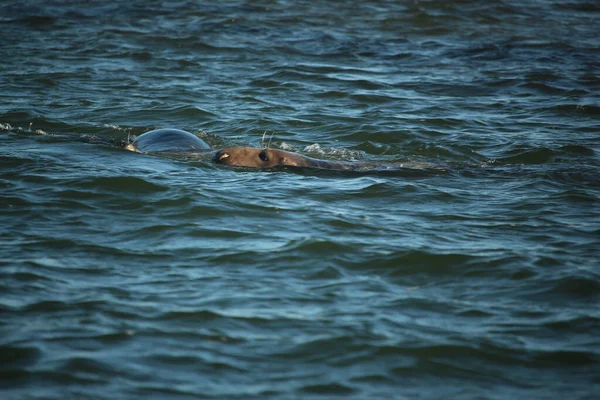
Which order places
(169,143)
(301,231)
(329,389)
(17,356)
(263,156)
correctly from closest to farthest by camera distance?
(329,389)
(17,356)
(301,231)
(263,156)
(169,143)

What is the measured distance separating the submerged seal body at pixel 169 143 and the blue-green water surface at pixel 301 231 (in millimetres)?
381

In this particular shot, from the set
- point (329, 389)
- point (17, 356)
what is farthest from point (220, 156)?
point (329, 389)

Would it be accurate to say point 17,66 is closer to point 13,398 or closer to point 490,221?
point 490,221

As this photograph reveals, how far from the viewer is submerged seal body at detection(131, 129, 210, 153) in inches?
409

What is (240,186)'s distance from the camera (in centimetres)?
906

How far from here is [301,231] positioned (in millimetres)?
7750

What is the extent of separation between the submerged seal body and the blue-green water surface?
381mm

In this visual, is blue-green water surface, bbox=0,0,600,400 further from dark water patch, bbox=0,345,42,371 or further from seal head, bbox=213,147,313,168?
seal head, bbox=213,147,313,168

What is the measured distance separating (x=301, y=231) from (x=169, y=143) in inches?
133

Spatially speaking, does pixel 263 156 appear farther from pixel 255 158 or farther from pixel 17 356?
pixel 17 356

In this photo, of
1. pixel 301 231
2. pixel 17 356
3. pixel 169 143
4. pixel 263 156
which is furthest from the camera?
pixel 169 143

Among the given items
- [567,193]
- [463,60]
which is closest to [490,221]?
[567,193]

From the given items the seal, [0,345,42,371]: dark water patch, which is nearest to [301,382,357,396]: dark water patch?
[0,345,42,371]: dark water patch

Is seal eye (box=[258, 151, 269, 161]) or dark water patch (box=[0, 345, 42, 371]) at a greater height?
seal eye (box=[258, 151, 269, 161])
